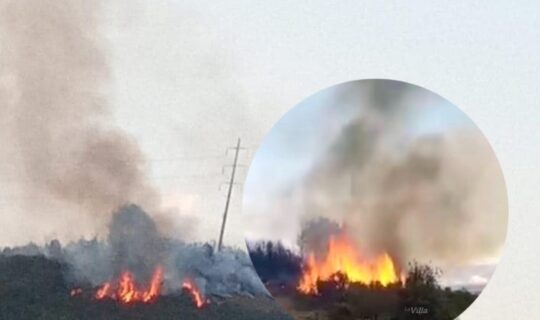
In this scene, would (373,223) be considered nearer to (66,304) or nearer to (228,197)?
(228,197)

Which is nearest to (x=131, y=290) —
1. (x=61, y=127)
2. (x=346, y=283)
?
(x=61, y=127)

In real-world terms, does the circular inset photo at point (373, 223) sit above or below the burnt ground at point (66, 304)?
above

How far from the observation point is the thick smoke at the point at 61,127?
8.54 ft

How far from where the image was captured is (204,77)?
2.63 m

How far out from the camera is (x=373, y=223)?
8.61 ft

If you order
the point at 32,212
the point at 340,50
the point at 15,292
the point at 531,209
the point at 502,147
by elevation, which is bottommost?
the point at 15,292

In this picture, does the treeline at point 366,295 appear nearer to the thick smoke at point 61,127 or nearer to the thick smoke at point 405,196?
the thick smoke at point 405,196

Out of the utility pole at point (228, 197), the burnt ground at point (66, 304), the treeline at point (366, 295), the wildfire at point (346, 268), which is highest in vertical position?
the utility pole at point (228, 197)

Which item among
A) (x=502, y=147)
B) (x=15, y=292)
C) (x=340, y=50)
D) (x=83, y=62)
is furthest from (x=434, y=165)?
(x=15, y=292)

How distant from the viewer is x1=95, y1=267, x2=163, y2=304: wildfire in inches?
103

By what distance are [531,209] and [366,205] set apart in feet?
1.78

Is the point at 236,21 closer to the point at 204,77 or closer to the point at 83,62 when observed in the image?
the point at 204,77

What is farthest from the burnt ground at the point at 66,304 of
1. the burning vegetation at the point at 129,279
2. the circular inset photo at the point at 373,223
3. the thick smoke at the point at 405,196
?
the thick smoke at the point at 405,196

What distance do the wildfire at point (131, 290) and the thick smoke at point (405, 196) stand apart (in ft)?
1.59
